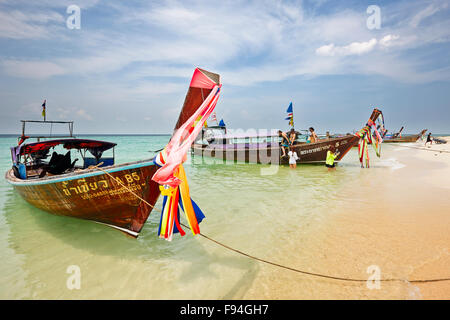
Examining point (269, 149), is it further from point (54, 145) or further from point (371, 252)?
point (54, 145)

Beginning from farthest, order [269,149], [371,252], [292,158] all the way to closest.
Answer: [269,149] → [292,158] → [371,252]

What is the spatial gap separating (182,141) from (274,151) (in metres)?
14.2

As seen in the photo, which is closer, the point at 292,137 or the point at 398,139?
the point at 292,137

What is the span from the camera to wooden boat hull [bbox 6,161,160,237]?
428cm

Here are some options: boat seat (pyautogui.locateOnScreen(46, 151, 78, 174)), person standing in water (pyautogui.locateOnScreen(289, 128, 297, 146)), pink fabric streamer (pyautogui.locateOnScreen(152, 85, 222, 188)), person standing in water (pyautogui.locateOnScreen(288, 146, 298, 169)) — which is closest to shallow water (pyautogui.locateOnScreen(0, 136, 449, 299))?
boat seat (pyautogui.locateOnScreen(46, 151, 78, 174))

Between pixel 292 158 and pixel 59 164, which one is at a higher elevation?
pixel 59 164

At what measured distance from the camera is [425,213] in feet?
19.0

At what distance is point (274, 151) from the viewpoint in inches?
655

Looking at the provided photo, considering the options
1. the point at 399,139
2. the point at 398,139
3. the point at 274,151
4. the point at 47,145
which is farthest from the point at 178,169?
the point at 399,139
